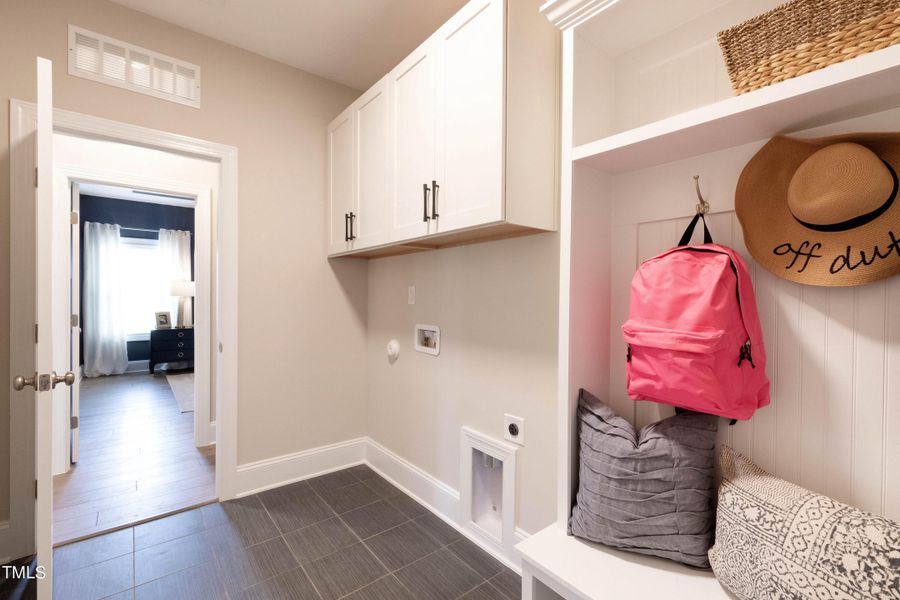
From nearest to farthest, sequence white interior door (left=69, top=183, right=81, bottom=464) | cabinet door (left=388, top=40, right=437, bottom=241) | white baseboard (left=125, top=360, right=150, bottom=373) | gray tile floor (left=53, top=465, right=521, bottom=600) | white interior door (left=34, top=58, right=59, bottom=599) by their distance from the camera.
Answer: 1. white interior door (left=34, top=58, right=59, bottom=599)
2. gray tile floor (left=53, top=465, right=521, bottom=600)
3. cabinet door (left=388, top=40, right=437, bottom=241)
4. white interior door (left=69, top=183, right=81, bottom=464)
5. white baseboard (left=125, top=360, right=150, bottom=373)

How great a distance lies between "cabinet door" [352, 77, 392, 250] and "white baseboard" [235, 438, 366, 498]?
1.44 metres

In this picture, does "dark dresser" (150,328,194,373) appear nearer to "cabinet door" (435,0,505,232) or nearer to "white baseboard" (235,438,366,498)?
"white baseboard" (235,438,366,498)

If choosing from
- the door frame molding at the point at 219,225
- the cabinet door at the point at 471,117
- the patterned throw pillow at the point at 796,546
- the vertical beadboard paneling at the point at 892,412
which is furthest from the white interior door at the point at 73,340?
the vertical beadboard paneling at the point at 892,412

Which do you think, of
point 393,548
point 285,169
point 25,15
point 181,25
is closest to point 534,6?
point 285,169

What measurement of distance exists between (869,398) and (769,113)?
0.64 m

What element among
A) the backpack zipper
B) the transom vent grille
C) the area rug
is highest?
the transom vent grille

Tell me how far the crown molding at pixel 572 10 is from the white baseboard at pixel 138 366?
299 inches

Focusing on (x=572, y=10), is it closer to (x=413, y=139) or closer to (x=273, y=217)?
(x=413, y=139)

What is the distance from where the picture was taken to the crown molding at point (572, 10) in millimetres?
1081

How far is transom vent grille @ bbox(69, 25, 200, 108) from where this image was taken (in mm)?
1938

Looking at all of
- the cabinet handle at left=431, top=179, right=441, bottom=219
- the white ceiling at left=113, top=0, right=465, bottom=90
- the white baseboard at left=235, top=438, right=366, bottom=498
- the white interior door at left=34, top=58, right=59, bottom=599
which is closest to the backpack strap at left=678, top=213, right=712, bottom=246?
the cabinet handle at left=431, top=179, right=441, bottom=219

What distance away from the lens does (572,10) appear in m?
1.12

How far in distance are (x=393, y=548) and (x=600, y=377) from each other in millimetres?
1386

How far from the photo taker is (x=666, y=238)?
115cm
